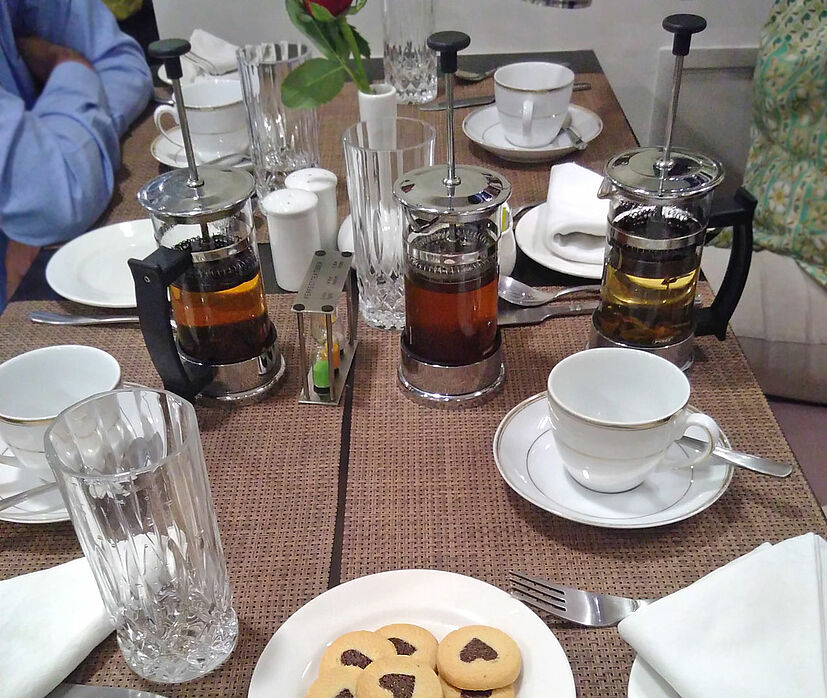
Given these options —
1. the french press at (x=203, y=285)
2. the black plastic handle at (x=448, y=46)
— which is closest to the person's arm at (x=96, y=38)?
the french press at (x=203, y=285)

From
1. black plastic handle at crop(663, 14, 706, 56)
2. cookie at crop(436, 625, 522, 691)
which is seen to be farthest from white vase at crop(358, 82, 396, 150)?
cookie at crop(436, 625, 522, 691)

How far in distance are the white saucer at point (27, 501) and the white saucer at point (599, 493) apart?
332 mm

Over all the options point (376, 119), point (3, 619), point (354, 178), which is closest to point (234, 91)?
point (376, 119)

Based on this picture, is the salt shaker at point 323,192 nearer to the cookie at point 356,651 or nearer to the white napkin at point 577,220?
the white napkin at point 577,220

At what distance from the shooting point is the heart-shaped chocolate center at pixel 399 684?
16.6 inches

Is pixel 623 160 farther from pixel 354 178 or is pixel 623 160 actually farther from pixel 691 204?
pixel 354 178

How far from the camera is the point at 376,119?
90 centimetres

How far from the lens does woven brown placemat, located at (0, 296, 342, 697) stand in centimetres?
50

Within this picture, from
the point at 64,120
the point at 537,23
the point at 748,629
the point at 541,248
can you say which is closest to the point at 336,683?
the point at 748,629

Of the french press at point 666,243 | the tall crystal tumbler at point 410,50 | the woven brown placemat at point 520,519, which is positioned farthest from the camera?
the tall crystal tumbler at point 410,50

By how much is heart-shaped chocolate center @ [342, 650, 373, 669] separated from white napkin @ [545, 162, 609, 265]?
0.55m

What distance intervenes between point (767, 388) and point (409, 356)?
0.67m

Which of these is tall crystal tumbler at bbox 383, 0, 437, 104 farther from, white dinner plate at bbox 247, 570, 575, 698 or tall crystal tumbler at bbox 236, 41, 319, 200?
white dinner plate at bbox 247, 570, 575, 698

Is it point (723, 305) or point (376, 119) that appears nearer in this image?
point (723, 305)
